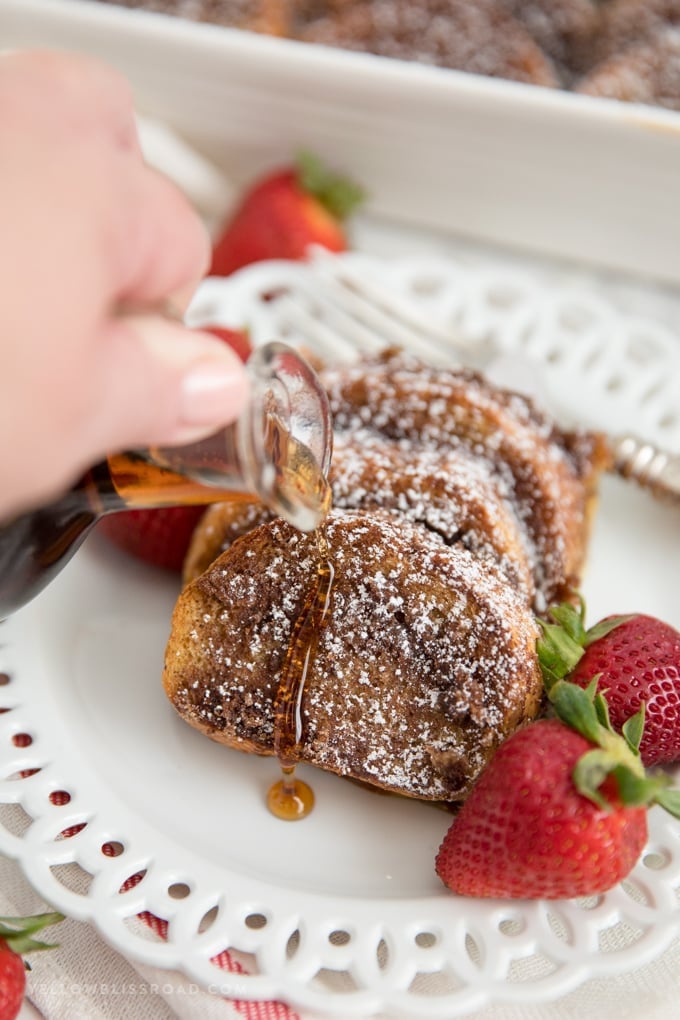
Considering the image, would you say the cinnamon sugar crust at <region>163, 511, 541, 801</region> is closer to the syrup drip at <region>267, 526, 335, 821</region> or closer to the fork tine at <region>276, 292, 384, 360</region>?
the syrup drip at <region>267, 526, 335, 821</region>

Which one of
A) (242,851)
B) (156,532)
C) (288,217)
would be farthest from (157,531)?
(288,217)

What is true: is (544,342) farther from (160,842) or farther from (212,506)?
(160,842)

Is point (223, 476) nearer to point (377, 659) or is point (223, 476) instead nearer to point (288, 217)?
point (377, 659)

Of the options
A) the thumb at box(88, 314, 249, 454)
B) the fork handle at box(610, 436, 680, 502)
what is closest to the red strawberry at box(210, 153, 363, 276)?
the fork handle at box(610, 436, 680, 502)

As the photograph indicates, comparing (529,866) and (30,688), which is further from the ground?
(529,866)

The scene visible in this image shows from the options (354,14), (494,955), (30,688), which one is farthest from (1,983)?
(354,14)

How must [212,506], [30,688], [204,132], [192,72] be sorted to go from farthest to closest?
[204,132] < [192,72] < [212,506] < [30,688]

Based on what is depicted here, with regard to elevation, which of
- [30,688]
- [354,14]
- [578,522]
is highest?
[354,14]

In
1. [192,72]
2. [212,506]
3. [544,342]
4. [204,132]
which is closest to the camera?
[212,506]
